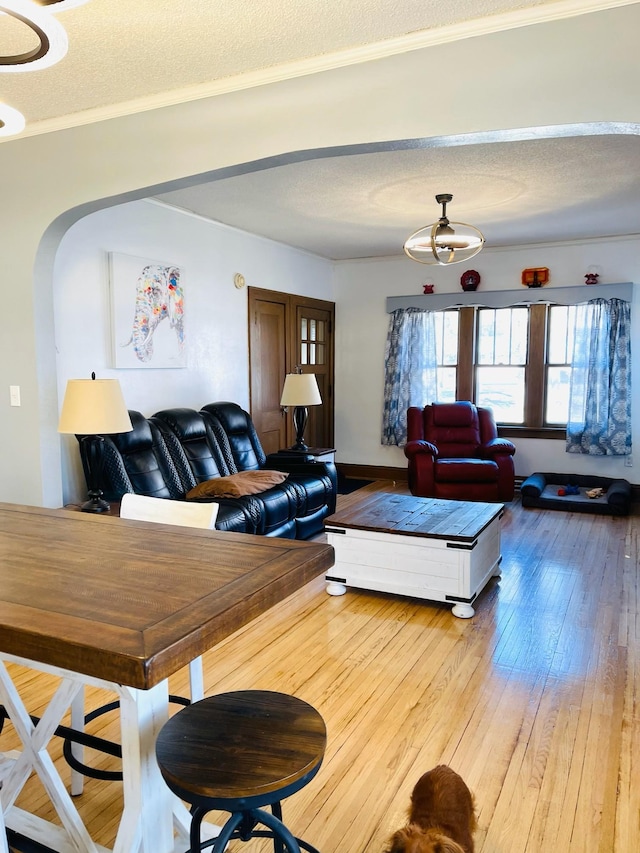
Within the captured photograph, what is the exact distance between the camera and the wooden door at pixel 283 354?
19.7 feet

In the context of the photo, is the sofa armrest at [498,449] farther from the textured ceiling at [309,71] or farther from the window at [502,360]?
the textured ceiling at [309,71]

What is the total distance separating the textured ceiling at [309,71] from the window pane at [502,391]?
1.83 metres

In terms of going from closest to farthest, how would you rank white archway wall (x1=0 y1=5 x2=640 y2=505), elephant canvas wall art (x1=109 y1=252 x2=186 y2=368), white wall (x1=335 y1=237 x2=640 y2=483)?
white archway wall (x1=0 y1=5 x2=640 y2=505) < elephant canvas wall art (x1=109 y1=252 x2=186 y2=368) < white wall (x1=335 y1=237 x2=640 y2=483)

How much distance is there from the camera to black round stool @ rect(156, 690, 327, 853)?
1.12 meters

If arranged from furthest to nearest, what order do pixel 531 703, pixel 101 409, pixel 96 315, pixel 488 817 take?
pixel 96 315, pixel 101 409, pixel 531 703, pixel 488 817

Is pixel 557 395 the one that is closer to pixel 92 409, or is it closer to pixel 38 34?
pixel 92 409

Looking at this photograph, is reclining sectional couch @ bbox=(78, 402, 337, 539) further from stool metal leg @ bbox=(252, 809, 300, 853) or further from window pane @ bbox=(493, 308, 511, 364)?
window pane @ bbox=(493, 308, 511, 364)

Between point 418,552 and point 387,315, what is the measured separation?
14.1 feet

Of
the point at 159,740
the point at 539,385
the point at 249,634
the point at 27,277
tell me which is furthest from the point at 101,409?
the point at 539,385

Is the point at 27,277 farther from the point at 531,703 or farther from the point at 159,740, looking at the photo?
the point at 531,703

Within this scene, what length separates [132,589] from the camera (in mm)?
1311

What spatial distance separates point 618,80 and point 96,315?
3.34m

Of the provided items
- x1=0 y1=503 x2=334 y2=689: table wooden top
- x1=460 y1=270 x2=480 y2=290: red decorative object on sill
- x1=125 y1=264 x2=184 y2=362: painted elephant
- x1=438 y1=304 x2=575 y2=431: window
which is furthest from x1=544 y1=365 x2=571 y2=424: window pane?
x1=0 y1=503 x2=334 y2=689: table wooden top

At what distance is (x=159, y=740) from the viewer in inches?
48.9
